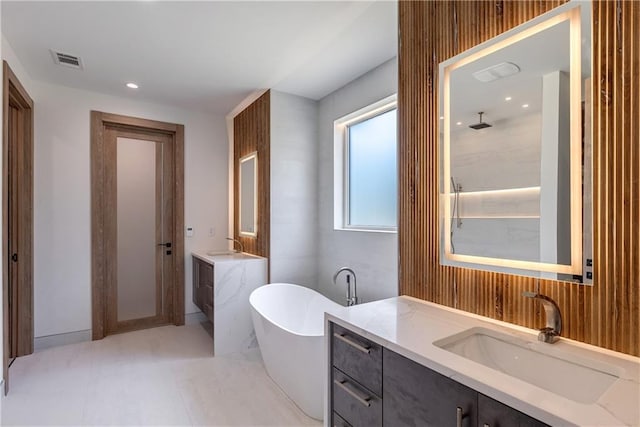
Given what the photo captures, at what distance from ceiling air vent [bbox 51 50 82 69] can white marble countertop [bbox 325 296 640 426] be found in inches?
116

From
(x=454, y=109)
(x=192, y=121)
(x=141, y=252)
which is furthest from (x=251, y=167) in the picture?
(x=454, y=109)

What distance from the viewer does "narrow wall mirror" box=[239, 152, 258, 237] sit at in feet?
11.5

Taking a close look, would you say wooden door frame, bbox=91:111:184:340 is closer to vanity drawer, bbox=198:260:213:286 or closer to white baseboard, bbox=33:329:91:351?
white baseboard, bbox=33:329:91:351

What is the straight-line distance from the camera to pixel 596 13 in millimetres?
1082

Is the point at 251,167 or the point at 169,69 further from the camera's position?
the point at 251,167

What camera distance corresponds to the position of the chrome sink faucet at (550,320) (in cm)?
111

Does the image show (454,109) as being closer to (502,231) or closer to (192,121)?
(502,231)

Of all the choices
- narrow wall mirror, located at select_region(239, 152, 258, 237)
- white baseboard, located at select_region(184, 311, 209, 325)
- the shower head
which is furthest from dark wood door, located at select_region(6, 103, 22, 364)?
Answer: the shower head

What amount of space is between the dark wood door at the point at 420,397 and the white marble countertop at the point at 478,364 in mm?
36

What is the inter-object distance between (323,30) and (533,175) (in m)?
1.71

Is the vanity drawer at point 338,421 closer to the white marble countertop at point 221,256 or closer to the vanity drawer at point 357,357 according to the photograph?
the vanity drawer at point 357,357

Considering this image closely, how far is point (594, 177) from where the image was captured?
1.08m

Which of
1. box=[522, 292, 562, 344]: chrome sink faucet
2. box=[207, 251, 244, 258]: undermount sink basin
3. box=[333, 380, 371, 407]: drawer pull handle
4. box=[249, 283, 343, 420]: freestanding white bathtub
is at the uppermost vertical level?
box=[522, 292, 562, 344]: chrome sink faucet

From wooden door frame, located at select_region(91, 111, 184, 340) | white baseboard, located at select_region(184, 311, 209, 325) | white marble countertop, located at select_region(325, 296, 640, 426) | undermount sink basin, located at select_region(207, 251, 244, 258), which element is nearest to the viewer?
white marble countertop, located at select_region(325, 296, 640, 426)
